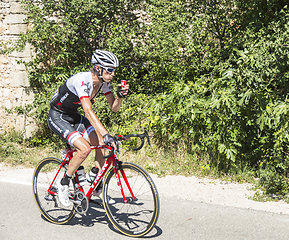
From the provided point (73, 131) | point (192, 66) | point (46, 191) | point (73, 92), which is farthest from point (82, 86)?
point (192, 66)

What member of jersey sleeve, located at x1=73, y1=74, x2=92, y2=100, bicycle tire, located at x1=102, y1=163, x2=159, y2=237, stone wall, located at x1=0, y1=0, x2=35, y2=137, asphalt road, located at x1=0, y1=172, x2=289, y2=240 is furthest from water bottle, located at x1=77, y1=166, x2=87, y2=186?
stone wall, located at x1=0, y1=0, x2=35, y2=137

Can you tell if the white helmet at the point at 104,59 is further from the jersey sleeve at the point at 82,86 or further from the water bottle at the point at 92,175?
the water bottle at the point at 92,175

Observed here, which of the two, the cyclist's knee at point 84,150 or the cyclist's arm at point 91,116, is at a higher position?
the cyclist's arm at point 91,116

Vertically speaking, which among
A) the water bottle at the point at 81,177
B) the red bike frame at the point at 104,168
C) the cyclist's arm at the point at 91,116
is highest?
the cyclist's arm at the point at 91,116

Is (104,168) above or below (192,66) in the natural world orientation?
below

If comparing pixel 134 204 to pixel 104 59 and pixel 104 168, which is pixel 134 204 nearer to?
pixel 104 168

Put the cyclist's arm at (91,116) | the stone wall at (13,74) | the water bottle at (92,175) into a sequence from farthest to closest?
the stone wall at (13,74) < the water bottle at (92,175) < the cyclist's arm at (91,116)

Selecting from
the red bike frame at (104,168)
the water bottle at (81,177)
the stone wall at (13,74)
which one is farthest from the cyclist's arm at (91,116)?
the stone wall at (13,74)

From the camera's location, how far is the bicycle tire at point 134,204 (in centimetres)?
401

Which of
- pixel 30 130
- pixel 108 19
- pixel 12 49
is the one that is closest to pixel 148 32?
pixel 108 19

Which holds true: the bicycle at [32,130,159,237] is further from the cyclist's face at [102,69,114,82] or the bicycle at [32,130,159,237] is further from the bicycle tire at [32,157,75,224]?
the cyclist's face at [102,69,114,82]

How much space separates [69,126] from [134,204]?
1.37 meters

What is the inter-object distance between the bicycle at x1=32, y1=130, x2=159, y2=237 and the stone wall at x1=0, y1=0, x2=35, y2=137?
513 centimetres

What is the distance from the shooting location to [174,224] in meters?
4.59
